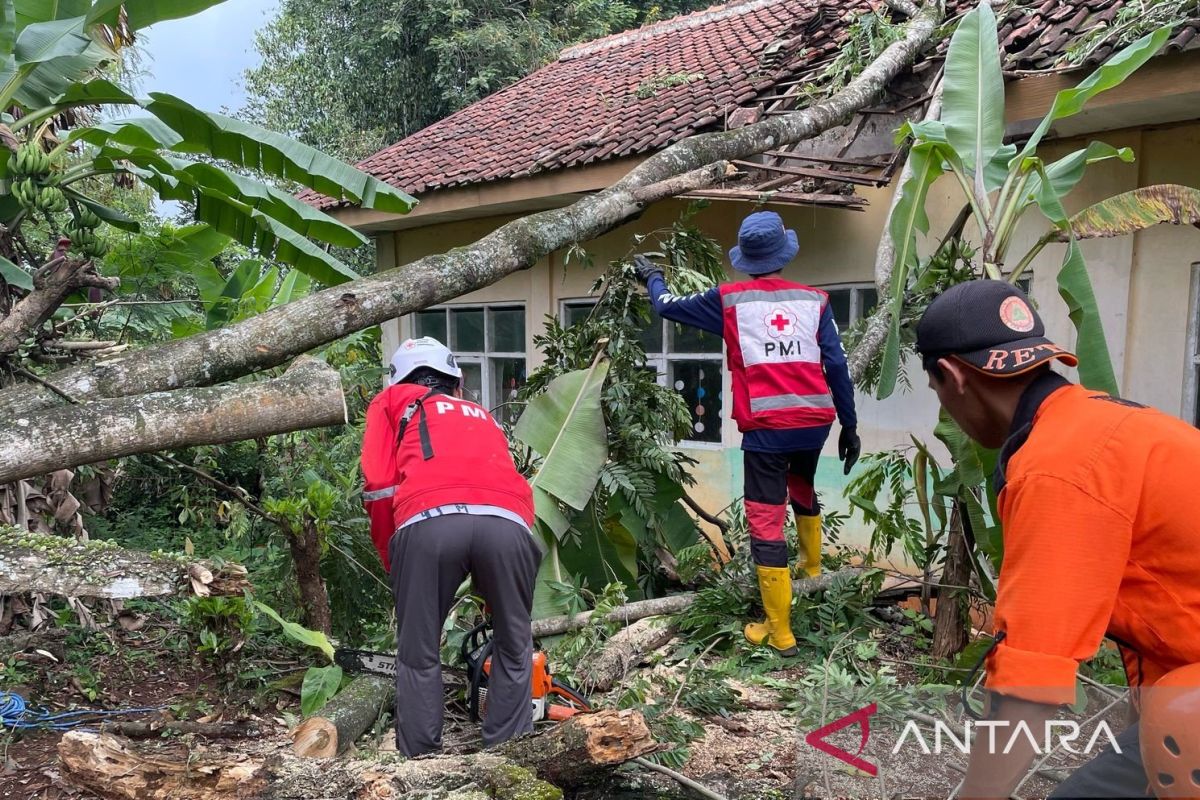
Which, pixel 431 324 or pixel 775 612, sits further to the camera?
pixel 431 324

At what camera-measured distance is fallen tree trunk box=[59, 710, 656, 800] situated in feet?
8.43

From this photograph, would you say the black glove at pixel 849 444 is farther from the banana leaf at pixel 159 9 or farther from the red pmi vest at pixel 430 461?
the banana leaf at pixel 159 9

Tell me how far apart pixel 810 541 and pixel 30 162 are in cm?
442

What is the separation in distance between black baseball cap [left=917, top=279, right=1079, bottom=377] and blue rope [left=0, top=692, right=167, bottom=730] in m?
4.31

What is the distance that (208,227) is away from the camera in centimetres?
610

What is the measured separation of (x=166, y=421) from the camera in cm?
254

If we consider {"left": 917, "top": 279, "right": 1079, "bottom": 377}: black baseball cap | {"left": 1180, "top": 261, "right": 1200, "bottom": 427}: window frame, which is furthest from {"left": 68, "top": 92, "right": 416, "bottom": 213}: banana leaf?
{"left": 1180, "top": 261, "right": 1200, "bottom": 427}: window frame

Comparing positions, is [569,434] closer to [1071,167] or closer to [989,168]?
[989,168]

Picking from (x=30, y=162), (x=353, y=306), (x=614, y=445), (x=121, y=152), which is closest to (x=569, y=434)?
(x=614, y=445)

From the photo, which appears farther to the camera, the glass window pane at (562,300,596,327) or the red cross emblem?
the glass window pane at (562,300,596,327)

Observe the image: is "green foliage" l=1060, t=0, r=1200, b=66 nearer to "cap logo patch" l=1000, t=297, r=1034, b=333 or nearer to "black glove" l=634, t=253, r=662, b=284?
"black glove" l=634, t=253, r=662, b=284

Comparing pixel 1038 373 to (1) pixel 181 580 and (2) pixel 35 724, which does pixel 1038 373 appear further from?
(2) pixel 35 724

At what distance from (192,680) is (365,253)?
12081 millimetres

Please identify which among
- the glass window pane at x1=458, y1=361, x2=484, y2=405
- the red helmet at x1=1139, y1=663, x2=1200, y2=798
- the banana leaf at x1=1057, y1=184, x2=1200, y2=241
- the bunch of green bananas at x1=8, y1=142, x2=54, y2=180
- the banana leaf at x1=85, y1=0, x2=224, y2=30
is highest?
the banana leaf at x1=85, y1=0, x2=224, y2=30
